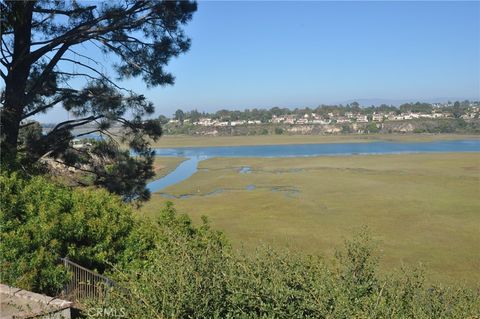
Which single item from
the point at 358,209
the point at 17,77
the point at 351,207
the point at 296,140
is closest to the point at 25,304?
the point at 17,77

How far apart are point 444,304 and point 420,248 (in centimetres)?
1458

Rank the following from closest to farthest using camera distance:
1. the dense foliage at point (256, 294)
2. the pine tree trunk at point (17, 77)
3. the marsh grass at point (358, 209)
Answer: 1. the dense foliage at point (256, 294)
2. the pine tree trunk at point (17, 77)
3. the marsh grass at point (358, 209)

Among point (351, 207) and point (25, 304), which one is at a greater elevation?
point (25, 304)

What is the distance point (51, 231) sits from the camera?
630 centimetres

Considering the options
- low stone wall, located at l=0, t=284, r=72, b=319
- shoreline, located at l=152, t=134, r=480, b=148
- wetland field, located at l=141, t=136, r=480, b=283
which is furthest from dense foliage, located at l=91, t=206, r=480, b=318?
shoreline, located at l=152, t=134, r=480, b=148

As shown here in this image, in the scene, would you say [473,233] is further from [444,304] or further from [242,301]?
[242,301]

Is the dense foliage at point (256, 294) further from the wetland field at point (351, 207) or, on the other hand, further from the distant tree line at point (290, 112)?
the distant tree line at point (290, 112)

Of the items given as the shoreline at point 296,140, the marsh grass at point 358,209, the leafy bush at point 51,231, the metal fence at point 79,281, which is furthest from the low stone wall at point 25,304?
the shoreline at point 296,140

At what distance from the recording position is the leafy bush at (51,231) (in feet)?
18.6

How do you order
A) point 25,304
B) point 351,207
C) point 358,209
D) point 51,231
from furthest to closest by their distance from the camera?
point 351,207 → point 358,209 → point 51,231 → point 25,304

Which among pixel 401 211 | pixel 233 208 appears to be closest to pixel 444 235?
pixel 401 211

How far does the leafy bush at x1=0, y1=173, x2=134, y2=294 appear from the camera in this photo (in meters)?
5.68

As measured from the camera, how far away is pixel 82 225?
679cm

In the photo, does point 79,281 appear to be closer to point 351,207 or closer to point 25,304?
point 25,304
